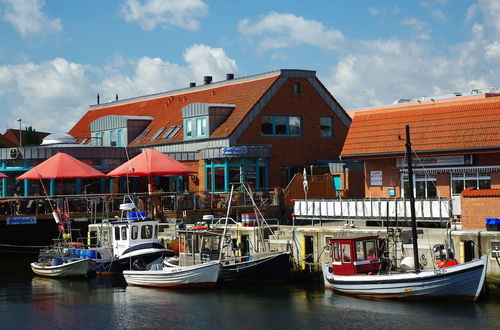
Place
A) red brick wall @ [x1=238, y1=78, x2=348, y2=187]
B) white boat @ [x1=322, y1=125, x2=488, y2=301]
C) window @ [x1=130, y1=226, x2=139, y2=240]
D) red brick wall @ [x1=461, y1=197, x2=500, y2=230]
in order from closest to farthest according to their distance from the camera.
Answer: white boat @ [x1=322, y1=125, x2=488, y2=301], red brick wall @ [x1=461, y1=197, x2=500, y2=230], window @ [x1=130, y1=226, x2=139, y2=240], red brick wall @ [x1=238, y1=78, x2=348, y2=187]

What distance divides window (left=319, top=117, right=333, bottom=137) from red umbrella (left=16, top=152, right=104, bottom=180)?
18293 mm

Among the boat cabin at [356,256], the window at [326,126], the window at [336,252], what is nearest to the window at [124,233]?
the window at [336,252]

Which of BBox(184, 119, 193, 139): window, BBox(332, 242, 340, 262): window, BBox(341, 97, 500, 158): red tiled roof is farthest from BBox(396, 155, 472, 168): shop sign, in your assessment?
BBox(184, 119, 193, 139): window

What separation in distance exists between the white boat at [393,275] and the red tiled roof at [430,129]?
9799 mm

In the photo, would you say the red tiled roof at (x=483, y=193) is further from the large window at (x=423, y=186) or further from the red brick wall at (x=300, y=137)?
the red brick wall at (x=300, y=137)

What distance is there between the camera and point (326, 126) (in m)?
61.4

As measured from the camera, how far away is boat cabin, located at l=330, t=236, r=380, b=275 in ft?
109

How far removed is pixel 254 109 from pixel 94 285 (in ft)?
73.5

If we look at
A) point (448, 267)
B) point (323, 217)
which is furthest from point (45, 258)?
point (448, 267)

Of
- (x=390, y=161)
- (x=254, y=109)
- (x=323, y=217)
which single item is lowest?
(x=323, y=217)

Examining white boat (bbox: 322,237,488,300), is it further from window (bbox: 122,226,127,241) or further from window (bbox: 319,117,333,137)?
window (bbox: 319,117,333,137)

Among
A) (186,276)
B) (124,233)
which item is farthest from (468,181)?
(124,233)

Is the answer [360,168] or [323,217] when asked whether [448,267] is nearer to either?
[323,217]

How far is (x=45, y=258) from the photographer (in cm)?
4316
